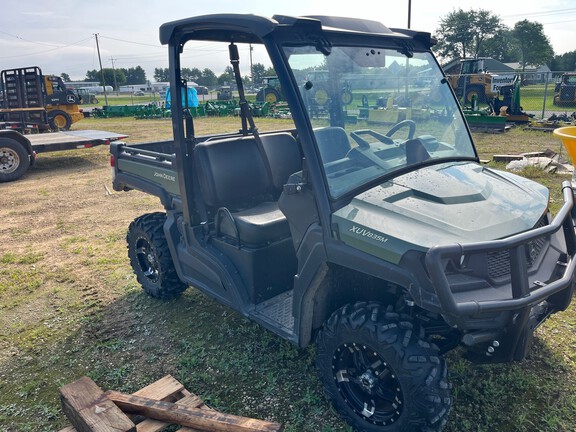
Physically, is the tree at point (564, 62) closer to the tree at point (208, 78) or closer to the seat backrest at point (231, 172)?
the tree at point (208, 78)

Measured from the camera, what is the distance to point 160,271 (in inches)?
166

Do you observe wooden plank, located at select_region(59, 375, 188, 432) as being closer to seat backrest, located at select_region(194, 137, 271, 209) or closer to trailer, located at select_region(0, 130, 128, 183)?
seat backrest, located at select_region(194, 137, 271, 209)

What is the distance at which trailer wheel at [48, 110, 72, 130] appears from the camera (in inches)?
730

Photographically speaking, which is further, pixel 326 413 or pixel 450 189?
pixel 326 413

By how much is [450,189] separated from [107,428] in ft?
7.32

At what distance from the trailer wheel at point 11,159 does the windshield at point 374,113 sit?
9.36m

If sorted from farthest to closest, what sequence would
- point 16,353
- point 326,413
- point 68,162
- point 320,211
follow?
1. point 68,162
2. point 16,353
3. point 326,413
4. point 320,211

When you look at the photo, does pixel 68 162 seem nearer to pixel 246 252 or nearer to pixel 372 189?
pixel 246 252

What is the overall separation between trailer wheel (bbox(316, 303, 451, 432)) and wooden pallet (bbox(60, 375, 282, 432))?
0.48m

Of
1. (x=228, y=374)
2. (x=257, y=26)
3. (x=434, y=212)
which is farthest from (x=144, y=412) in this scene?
(x=257, y=26)

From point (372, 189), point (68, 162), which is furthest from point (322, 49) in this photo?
point (68, 162)

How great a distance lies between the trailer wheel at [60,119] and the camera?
18.6 metres

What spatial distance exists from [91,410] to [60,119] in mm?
19017

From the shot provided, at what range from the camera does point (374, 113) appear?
9.70 ft
